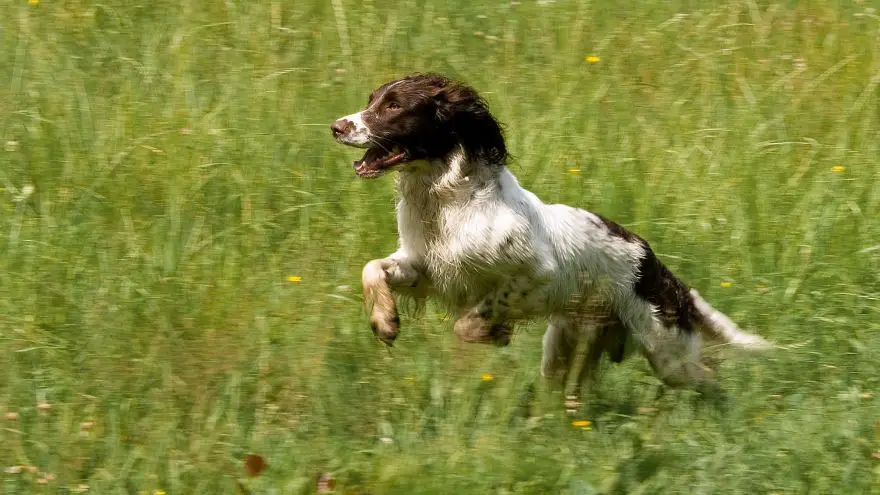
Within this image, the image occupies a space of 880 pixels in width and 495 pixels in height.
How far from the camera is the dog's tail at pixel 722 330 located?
5.77m

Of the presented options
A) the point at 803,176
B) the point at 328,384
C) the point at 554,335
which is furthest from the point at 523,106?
the point at 328,384

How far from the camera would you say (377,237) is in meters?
6.37

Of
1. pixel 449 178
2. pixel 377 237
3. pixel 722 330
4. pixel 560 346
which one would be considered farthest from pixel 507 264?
Result: pixel 377 237

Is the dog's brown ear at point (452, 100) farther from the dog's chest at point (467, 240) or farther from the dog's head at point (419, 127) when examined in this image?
the dog's chest at point (467, 240)

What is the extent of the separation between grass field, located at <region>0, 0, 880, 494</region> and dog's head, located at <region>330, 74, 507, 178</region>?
0.80 meters

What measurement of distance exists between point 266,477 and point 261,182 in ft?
7.75

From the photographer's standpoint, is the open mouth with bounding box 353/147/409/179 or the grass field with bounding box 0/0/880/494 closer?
the grass field with bounding box 0/0/880/494

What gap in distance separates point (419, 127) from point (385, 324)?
0.76 meters

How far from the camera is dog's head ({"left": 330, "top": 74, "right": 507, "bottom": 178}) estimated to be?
16.4 ft

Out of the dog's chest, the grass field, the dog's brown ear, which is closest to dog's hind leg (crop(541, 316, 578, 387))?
the grass field

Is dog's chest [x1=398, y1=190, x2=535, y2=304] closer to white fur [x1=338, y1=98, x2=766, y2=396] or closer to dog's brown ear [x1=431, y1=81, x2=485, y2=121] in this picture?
white fur [x1=338, y1=98, x2=766, y2=396]

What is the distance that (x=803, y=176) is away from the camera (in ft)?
23.2

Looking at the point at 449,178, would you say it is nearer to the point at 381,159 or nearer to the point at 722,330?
the point at 381,159

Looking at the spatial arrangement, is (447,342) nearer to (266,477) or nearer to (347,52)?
(266,477)
